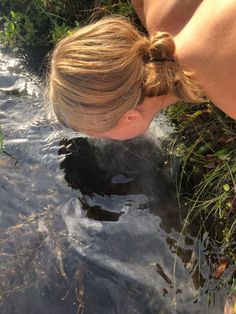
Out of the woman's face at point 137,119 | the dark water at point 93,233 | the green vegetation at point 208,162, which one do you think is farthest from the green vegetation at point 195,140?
the woman's face at point 137,119

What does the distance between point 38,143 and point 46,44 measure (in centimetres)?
87

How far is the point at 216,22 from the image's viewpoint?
5.21 ft

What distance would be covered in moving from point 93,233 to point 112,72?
1.23m

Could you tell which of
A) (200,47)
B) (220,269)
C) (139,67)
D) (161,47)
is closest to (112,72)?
(139,67)

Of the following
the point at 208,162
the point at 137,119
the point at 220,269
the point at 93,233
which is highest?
the point at 137,119

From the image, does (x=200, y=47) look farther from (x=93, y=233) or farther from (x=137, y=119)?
(x=93, y=233)

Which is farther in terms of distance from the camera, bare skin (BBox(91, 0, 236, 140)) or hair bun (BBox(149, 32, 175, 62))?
hair bun (BBox(149, 32, 175, 62))

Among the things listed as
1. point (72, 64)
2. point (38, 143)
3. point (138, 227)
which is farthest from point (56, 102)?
point (38, 143)

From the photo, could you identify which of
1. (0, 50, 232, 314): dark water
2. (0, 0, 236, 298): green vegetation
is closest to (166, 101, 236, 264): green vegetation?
(0, 0, 236, 298): green vegetation

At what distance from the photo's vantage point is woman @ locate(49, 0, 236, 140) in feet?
5.35

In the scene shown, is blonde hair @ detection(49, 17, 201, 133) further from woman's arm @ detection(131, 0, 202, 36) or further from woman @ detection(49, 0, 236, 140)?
woman's arm @ detection(131, 0, 202, 36)

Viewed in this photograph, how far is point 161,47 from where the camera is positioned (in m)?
1.71

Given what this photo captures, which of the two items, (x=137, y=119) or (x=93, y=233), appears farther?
(x=93, y=233)

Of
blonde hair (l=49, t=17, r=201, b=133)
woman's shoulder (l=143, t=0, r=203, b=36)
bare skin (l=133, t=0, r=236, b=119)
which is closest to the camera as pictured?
bare skin (l=133, t=0, r=236, b=119)
